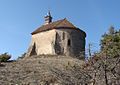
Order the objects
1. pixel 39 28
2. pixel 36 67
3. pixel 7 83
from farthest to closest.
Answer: pixel 39 28 → pixel 36 67 → pixel 7 83

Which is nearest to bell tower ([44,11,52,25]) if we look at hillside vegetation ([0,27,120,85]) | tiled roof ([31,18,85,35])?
tiled roof ([31,18,85,35])

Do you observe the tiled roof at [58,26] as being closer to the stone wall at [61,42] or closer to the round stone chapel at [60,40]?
the round stone chapel at [60,40]

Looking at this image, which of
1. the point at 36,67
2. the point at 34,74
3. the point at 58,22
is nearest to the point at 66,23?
the point at 58,22

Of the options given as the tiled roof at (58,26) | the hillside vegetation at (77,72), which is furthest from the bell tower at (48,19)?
the hillside vegetation at (77,72)

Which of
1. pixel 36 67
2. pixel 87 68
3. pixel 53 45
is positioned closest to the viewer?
pixel 87 68

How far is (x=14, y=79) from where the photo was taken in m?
35.2

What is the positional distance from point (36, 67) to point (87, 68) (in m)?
22.3

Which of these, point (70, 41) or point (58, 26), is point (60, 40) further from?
point (58, 26)

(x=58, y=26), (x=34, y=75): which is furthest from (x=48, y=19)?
(x=34, y=75)

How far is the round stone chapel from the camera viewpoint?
6378 centimetres

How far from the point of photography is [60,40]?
64938mm

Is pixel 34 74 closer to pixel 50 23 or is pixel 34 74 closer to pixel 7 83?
pixel 7 83

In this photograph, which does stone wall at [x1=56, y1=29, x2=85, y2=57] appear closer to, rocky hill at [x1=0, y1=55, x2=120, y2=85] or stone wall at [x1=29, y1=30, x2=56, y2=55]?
stone wall at [x1=29, y1=30, x2=56, y2=55]

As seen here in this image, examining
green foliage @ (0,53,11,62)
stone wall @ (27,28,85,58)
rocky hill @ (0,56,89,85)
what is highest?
stone wall @ (27,28,85,58)
